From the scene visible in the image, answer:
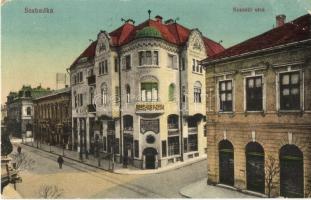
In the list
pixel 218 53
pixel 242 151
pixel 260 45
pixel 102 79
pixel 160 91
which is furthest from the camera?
pixel 102 79

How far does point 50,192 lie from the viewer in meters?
10.9

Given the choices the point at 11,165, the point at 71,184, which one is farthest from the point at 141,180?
the point at 11,165

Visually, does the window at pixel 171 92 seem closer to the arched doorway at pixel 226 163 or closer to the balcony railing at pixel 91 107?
the arched doorway at pixel 226 163

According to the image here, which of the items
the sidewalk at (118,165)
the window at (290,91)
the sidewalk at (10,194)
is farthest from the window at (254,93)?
the sidewalk at (10,194)

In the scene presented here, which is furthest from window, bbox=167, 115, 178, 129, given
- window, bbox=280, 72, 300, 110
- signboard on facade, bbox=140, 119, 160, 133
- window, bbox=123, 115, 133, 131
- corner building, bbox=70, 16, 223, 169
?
window, bbox=280, 72, 300, 110

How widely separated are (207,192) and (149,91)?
181 inches

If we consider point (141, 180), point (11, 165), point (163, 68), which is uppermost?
point (163, 68)

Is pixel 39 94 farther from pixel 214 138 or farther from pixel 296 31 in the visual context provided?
pixel 296 31

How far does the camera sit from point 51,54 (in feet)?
36.8

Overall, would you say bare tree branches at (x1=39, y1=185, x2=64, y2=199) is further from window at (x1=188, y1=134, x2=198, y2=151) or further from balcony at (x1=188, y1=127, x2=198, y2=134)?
balcony at (x1=188, y1=127, x2=198, y2=134)

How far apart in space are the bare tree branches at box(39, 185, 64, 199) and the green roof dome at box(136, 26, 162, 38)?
6.73 metres

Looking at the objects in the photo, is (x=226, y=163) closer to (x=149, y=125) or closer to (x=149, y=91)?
(x=149, y=125)

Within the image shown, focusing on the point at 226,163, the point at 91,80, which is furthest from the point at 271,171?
the point at 91,80

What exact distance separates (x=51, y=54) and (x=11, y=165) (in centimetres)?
420
